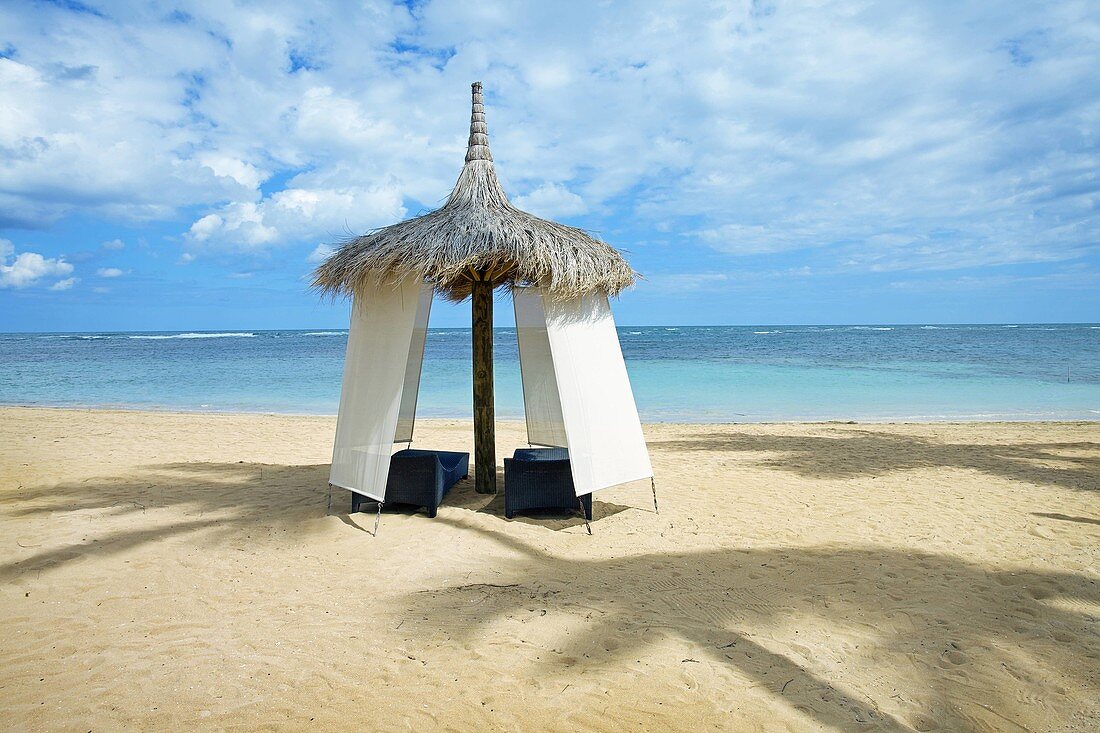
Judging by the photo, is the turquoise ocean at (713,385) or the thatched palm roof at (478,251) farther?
the turquoise ocean at (713,385)

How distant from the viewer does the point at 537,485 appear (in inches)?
213

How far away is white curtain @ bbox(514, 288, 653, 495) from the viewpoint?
5035 millimetres

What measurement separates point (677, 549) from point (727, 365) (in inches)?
953

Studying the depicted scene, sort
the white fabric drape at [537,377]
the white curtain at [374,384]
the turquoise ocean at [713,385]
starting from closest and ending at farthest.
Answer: the white curtain at [374,384]
the white fabric drape at [537,377]
the turquoise ocean at [713,385]

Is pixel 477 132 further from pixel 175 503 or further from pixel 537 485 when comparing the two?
pixel 175 503

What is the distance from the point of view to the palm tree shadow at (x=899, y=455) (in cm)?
728

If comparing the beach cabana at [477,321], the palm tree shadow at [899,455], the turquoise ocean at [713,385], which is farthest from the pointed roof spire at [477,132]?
the turquoise ocean at [713,385]

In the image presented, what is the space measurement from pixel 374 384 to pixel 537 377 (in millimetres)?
2337

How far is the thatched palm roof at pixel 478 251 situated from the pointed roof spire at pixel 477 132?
0.65 feet

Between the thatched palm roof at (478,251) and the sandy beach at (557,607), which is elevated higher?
the thatched palm roof at (478,251)

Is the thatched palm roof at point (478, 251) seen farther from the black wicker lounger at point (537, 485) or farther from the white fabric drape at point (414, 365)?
the black wicker lounger at point (537, 485)

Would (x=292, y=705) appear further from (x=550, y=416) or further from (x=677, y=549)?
(x=550, y=416)

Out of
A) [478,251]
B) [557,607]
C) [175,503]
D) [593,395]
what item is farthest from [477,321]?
[175,503]

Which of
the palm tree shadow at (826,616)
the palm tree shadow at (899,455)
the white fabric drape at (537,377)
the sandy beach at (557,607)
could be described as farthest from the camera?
the palm tree shadow at (899,455)
